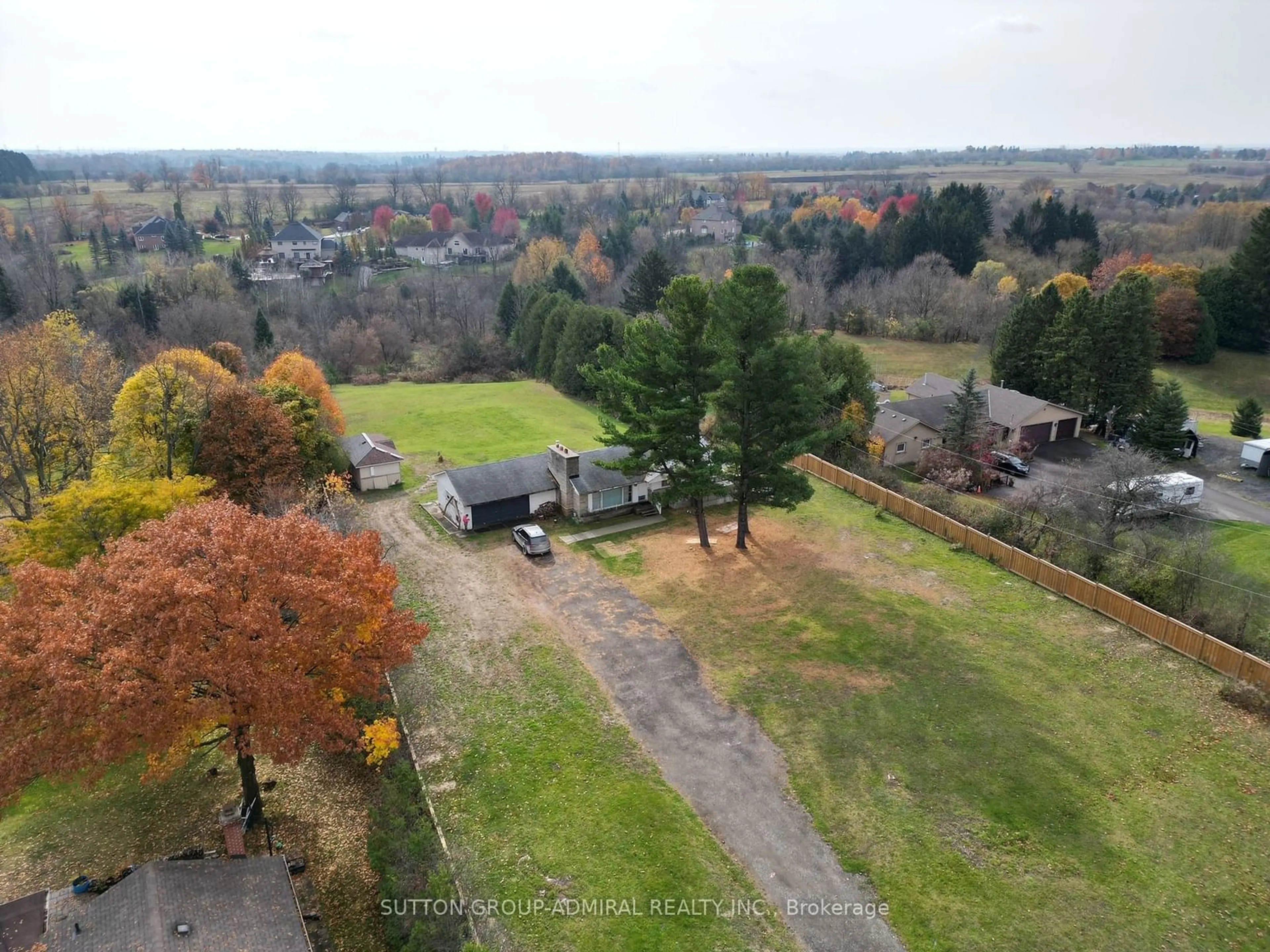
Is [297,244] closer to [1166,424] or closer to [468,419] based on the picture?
[468,419]

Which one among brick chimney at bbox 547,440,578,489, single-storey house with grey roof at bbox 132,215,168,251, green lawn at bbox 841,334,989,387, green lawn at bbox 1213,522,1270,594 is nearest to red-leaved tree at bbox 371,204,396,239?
single-storey house with grey roof at bbox 132,215,168,251

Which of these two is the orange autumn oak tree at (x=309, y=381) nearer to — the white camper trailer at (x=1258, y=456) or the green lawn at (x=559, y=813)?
the green lawn at (x=559, y=813)

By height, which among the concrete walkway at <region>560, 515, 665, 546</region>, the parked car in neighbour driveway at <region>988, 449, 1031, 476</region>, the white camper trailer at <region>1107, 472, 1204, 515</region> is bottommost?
the concrete walkway at <region>560, 515, 665, 546</region>

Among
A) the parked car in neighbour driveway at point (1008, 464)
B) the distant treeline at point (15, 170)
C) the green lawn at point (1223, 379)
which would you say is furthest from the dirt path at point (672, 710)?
the distant treeline at point (15, 170)

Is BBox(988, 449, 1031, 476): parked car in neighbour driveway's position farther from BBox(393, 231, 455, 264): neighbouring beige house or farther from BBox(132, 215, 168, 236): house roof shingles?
BBox(132, 215, 168, 236): house roof shingles

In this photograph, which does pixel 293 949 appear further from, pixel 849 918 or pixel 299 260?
pixel 299 260

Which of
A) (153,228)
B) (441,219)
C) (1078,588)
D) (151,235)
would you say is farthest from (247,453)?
(441,219)
